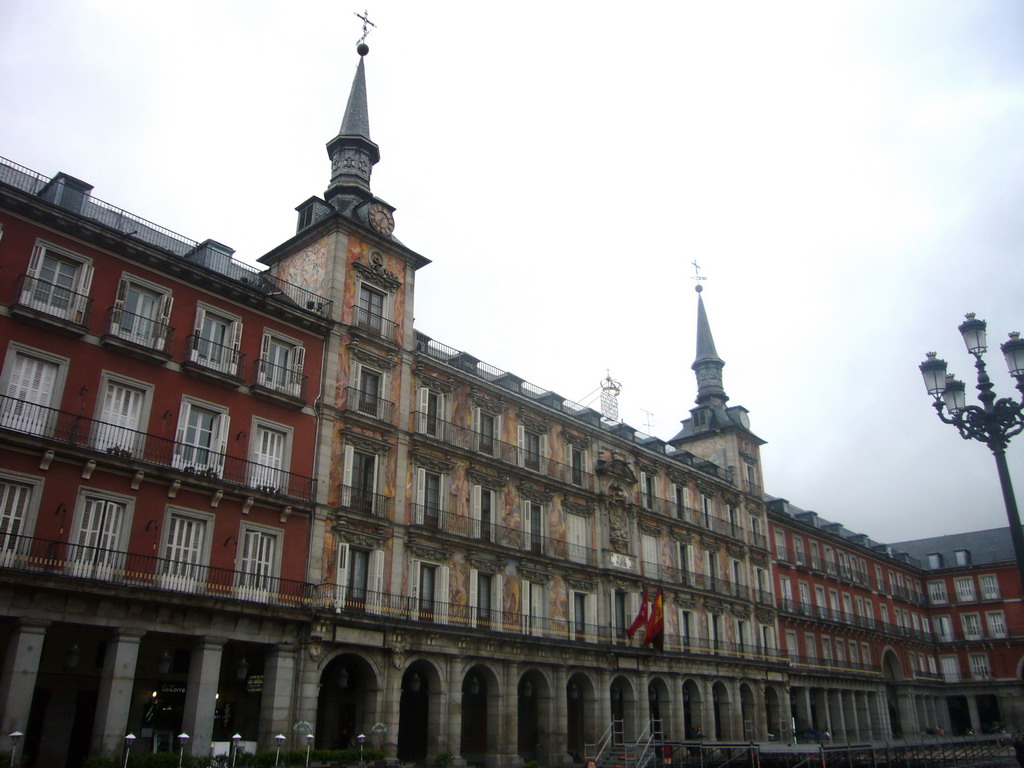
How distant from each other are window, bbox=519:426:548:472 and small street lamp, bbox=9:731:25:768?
74.7 feet

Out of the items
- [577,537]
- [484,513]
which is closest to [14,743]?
[484,513]

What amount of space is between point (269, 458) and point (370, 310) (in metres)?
8.10

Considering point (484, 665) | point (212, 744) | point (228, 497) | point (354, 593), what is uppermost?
point (228, 497)

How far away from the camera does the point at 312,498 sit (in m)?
29.4

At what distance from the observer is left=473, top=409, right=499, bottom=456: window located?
122ft

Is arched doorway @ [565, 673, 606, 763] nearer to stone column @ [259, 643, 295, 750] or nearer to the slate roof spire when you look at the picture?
stone column @ [259, 643, 295, 750]

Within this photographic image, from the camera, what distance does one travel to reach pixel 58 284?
2480cm

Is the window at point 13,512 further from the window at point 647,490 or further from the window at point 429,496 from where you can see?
the window at point 647,490

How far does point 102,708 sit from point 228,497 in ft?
22.9

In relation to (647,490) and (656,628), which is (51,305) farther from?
(647,490)

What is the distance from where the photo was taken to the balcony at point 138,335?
83.3 feet

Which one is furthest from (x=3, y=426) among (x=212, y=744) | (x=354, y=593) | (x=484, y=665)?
(x=484, y=665)

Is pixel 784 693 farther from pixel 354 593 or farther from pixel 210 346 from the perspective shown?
pixel 210 346

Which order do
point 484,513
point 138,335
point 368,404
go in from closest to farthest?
point 138,335, point 368,404, point 484,513
